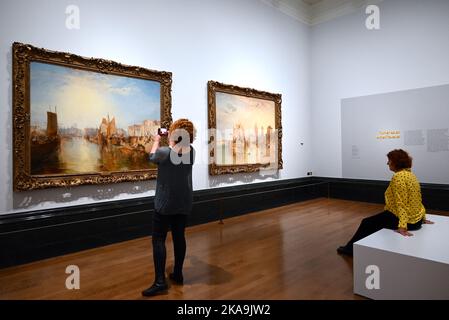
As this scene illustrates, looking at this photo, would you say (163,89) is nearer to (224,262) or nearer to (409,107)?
(224,262)

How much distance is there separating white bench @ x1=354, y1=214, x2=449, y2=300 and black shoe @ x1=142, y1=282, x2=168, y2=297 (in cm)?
227

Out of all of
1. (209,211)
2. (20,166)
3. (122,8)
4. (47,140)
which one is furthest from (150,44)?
(209,211)

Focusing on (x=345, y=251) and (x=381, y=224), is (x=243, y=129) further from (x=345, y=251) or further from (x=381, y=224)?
(x=381, y=224)

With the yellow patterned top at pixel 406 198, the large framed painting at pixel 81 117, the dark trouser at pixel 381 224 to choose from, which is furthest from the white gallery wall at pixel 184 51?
the yellow patterned top at pixel 406 198

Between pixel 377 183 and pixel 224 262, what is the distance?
687 cm

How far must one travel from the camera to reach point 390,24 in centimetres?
905

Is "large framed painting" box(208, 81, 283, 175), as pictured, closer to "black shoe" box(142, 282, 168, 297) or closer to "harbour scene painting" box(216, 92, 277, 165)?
"harbour scene painting" box(216, 92, 277, 165)

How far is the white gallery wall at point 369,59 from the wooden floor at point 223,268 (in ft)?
15.7

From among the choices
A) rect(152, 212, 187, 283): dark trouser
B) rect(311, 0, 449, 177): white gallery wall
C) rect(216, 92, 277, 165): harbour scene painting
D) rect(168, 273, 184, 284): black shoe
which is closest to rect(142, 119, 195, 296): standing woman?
rect(152, 212, 187, 283): dark trouser

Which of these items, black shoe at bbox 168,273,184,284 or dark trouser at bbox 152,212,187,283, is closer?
dark trouser at bbox 152,212,187,283

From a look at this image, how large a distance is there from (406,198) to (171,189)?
10.2 ft

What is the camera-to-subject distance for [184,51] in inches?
273

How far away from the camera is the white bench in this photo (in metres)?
2.94

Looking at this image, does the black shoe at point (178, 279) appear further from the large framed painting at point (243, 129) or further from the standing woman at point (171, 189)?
the large framed painting at point (243, 129)
